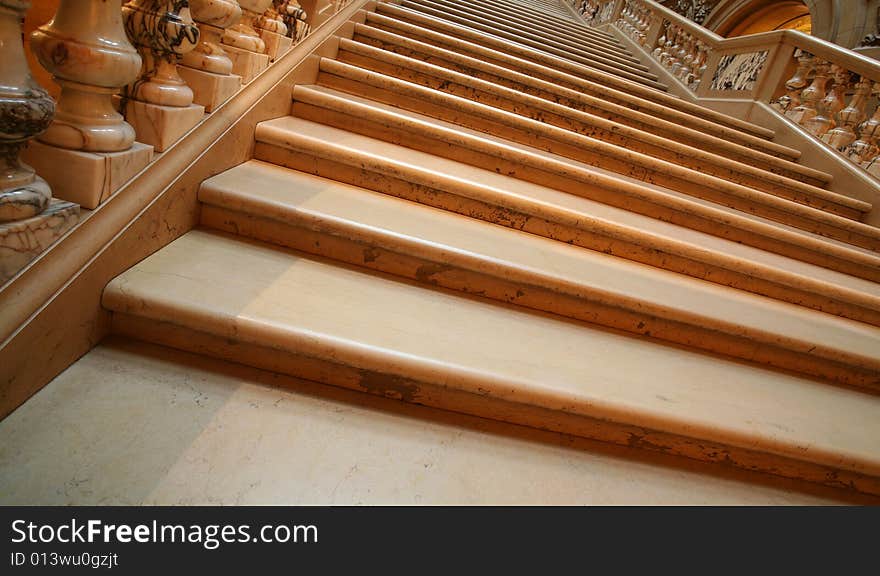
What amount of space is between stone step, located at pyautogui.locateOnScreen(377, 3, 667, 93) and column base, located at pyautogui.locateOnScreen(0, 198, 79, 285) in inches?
114

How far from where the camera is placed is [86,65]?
900mm

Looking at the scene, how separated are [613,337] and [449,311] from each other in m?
0.55

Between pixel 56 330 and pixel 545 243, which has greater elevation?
pixel 545 243

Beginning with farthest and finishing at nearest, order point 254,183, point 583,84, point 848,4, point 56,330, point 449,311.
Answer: point 848,4, point 583,84, point 254,183, point 449,311, point 56,330

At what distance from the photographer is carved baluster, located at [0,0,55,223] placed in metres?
0.73

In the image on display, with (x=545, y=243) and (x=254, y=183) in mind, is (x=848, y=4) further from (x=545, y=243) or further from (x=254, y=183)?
(x=254, y=183)

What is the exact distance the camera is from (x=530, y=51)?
10.9ft

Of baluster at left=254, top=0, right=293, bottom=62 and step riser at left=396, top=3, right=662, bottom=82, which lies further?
step riser at left=396, top=3, right=662, bottom=82

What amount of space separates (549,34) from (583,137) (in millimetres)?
2778

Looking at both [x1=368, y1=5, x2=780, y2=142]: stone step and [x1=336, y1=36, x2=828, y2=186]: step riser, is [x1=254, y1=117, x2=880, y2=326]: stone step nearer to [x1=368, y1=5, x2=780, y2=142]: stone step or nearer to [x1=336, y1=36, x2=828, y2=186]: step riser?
[x1=336, y1=36, x2=828, y2=186]: step riser

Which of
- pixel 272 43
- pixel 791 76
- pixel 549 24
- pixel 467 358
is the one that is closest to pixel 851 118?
pixel 791 76

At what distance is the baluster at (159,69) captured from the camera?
1.08 metres

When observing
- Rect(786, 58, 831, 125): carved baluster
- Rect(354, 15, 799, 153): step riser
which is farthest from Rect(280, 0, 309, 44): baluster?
Rect(786, 58, 831, 125): carved baluster
